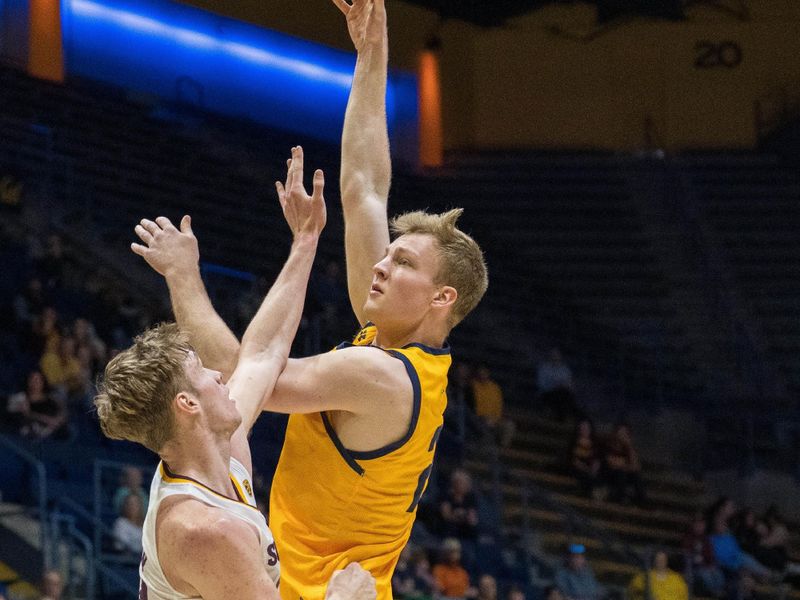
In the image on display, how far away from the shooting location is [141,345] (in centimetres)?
350

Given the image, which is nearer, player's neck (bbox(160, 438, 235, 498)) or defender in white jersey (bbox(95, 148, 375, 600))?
defender in white jersey (bbox(95, 148, 375, 600))

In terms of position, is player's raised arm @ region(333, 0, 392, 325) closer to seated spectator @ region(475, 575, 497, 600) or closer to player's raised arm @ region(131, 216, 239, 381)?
player's raised arm @ region(131, 216, 239, 381)

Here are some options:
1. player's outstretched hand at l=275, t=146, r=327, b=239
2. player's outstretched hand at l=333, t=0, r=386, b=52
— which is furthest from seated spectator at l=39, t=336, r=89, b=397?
player's outstretched hand at l=275, t=146, r=327, b=239

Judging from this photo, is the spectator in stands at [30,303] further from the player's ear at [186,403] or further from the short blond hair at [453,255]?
the player's ear at [186,403]

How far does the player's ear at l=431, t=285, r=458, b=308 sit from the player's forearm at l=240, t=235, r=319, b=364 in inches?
15.2

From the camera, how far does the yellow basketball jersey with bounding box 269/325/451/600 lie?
163 inches

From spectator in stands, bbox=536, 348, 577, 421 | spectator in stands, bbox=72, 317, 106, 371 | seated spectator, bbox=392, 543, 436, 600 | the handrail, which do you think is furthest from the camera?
spectator in stands, bbox=536, 348, 577, 421

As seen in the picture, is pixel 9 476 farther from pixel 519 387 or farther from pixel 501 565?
pixel 519 387

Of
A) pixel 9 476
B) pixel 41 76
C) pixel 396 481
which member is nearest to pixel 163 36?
pixel 41 76

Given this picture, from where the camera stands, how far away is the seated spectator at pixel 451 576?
35.4 ft

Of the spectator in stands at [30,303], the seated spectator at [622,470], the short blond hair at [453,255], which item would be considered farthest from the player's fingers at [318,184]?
the seated spectator at [622,470]

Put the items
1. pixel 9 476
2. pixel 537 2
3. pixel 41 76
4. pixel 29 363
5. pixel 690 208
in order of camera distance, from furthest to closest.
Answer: pixel 537 2 → pixel 690 208 → pixel 41 76 → pixel 29 363 → pixel 9 476

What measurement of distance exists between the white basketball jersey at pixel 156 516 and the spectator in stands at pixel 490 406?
448 inches

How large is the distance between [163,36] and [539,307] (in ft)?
21.7
